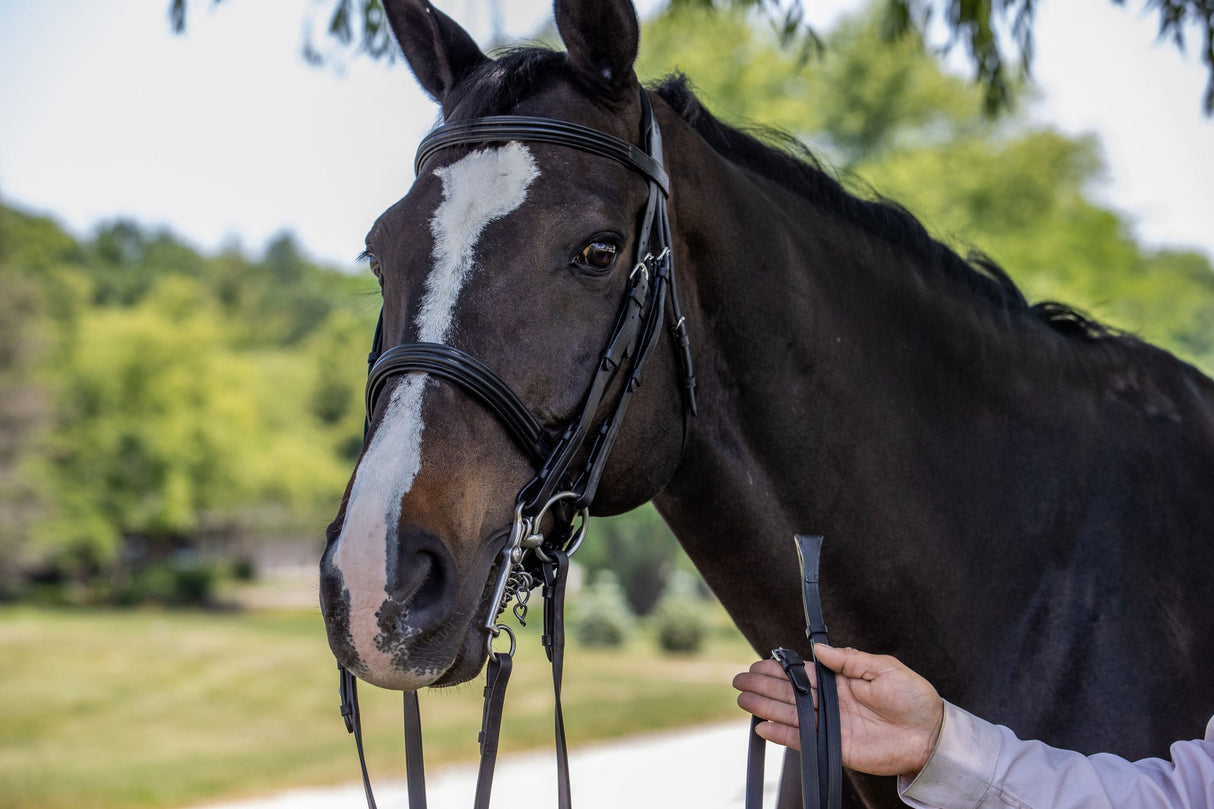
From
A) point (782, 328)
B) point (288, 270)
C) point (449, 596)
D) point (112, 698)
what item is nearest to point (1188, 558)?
point (782, 328)

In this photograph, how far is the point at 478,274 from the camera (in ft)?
5.23

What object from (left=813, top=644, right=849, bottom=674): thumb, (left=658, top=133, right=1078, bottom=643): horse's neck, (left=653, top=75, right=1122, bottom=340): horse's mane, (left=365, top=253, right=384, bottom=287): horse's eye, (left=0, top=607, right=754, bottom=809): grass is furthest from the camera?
(left=0, top=607, right=754, bottom=809): grass

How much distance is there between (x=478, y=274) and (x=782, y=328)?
78 cm

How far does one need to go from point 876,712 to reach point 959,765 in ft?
0.52

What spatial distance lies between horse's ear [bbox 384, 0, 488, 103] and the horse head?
0.02 m

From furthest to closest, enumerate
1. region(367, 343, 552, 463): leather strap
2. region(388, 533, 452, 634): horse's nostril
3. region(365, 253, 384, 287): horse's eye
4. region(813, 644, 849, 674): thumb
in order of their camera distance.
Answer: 1. region(365, 253, 384, 287): horse's eye
2. region(813, 644, 849, 674): thumb
3. region(367, 343, 552, 463): leather strap
4. region(388, 533, 452, 634): horse's nostril

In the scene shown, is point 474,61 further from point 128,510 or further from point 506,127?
point 128,510

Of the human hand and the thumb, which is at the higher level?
the thumb

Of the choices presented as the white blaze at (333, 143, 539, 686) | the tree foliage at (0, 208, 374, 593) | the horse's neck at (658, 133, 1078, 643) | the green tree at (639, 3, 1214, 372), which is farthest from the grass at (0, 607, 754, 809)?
the green tree at (639, 3, 1214, 372)

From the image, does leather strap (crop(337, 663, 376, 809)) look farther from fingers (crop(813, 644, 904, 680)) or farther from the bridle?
fingers (crop(813, 644, 904, 680))

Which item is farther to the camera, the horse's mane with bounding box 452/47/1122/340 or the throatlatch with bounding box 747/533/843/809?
the horse's mane with bounding box 452/47/1122/340

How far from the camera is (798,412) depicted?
2.06 metres

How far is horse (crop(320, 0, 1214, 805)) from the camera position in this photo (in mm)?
1587

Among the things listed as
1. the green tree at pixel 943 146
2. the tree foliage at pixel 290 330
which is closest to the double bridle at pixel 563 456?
the tree foliage at pixel 290 330
